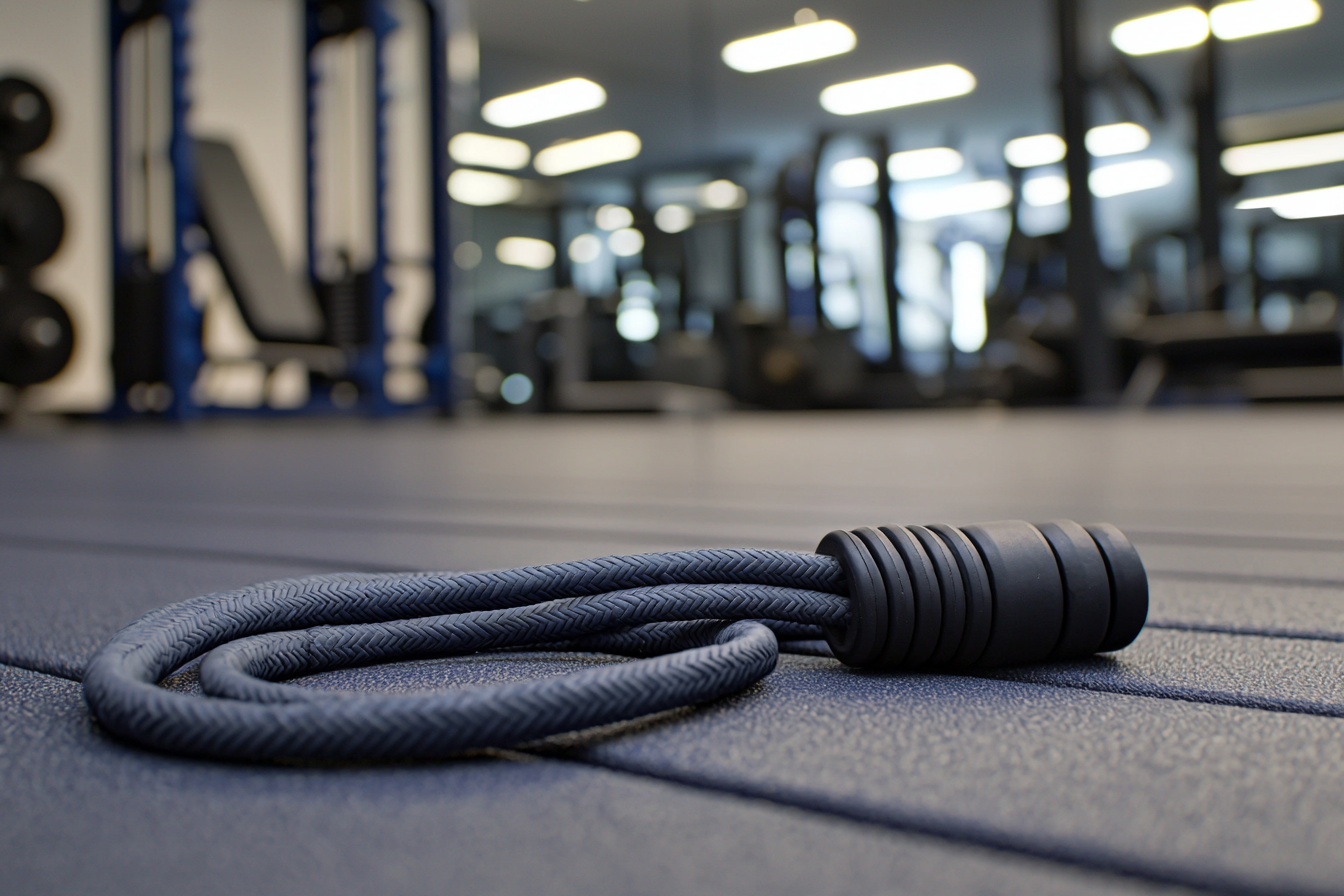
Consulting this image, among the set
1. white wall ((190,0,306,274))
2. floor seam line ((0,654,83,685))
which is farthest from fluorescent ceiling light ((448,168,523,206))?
floor seam line ((0,654,83,685))

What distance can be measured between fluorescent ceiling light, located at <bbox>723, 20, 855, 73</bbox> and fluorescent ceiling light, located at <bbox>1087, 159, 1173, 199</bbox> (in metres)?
1.92

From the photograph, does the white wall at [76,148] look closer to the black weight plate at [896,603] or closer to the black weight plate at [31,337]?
the black weight plate at [31,337]

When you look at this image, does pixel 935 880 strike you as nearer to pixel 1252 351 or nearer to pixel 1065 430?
pixel 1065 430

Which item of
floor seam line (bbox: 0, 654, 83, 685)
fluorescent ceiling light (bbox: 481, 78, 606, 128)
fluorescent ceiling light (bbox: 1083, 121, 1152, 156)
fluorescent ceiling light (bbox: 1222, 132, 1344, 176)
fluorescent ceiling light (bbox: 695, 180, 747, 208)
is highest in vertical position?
fluorescent ceiling light (bbox: 481, 78, 606, 128)

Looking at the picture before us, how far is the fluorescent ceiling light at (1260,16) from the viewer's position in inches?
218

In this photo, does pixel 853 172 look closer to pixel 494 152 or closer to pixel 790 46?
pixel 790 46

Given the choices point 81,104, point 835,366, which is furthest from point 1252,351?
point 81,104

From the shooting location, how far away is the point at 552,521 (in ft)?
2.93

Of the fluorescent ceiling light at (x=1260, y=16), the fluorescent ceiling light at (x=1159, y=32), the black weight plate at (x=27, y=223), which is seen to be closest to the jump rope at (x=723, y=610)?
the black weight plate at (x=27, y=223)

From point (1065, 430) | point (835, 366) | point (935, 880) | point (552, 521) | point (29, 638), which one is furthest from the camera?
point (835, 366)

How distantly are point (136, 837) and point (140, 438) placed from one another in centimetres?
319

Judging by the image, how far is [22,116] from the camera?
4930 mm

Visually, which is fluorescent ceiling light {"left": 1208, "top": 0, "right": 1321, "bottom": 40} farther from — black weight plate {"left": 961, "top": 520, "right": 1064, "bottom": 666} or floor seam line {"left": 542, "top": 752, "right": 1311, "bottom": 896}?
floor seam line {"left": 542, "top": 752, "right": 1311, "bottom": 896}

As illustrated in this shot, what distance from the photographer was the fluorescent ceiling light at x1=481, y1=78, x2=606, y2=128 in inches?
319
